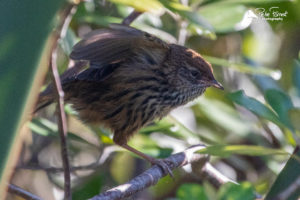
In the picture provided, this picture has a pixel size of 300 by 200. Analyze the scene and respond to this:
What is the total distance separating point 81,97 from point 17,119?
261 cm

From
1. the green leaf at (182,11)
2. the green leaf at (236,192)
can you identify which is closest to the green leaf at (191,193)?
the green leaf at (236,192)

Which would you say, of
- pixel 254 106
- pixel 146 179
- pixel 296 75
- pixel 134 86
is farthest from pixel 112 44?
pixel 254 106

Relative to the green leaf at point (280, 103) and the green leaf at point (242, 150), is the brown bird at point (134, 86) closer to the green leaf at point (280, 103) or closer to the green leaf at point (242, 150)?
the green leaf at point (280, 103)

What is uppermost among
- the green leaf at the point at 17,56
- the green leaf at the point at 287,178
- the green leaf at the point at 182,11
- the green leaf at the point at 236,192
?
the green leaf at the point at 17,56

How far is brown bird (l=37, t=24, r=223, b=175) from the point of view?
3577 mm

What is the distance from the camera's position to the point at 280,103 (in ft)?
7.56

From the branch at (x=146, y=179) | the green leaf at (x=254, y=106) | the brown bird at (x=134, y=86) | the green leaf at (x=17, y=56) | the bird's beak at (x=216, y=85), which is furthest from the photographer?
the bird's beak at (x=216, y=85)

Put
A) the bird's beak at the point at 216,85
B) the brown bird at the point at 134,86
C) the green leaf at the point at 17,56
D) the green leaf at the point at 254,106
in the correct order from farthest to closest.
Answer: the bird's beak at the point at 216,85 → the brown bird at the point at 134,86 → the green leaf at the point at 254,106 → the green leaf at the point at 17,56

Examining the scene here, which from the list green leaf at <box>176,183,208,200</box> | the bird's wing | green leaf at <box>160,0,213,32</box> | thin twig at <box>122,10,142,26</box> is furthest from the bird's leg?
green leaf at <box>176,183,208,200</box>

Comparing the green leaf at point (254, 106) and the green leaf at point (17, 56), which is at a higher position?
the green leaf at point (17, 56)

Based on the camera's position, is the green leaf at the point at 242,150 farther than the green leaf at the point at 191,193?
Yes

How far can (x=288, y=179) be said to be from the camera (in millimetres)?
2018

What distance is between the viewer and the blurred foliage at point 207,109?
3629 millimetres

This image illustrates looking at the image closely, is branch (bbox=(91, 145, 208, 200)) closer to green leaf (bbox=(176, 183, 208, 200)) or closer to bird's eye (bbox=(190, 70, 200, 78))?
green leaf (bbox=(176, 183, 208, 200))
